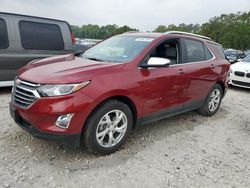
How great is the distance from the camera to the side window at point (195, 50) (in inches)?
182

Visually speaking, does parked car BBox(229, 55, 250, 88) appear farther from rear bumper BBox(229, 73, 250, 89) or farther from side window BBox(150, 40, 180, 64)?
side window BBox(150, 40, 180, 64)

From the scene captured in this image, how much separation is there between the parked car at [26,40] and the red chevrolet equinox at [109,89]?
2.19 meters

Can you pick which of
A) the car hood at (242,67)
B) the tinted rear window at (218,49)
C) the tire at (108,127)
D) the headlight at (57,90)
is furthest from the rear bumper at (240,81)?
the headlight at (57,90)

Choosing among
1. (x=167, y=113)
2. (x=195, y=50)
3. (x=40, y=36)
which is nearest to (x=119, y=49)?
(x=167, y=113)

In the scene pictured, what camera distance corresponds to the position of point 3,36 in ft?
18.5

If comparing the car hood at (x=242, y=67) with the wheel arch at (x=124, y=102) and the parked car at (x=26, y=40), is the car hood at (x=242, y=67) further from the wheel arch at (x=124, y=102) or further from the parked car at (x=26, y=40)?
the wheel arch at (x=124, y=102)

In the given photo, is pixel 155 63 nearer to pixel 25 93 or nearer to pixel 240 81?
pixel 25 93

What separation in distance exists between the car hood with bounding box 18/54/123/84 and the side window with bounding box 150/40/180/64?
1090 mm

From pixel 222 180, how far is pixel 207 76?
2351 mm

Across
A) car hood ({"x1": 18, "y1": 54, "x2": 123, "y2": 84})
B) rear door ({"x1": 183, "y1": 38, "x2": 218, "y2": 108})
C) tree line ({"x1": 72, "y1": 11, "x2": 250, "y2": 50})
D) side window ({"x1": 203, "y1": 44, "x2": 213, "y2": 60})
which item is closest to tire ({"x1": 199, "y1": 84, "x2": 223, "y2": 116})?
rear door ({"x1": 183, "y1": 38, "x2": 218, "y2": 108})

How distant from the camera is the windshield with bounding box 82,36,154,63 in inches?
150

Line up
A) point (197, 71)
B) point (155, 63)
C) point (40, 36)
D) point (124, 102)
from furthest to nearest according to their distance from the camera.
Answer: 1. point (40, 36)
2. point (197, 71)
3. point (155, 63)
4. point (124, 102)

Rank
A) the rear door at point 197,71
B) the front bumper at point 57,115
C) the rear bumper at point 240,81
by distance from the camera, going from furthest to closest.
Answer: the rear bumper at point 240,81
the rear door at point 197,71
the front bumper at point 57,115

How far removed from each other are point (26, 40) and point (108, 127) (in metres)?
3.67
